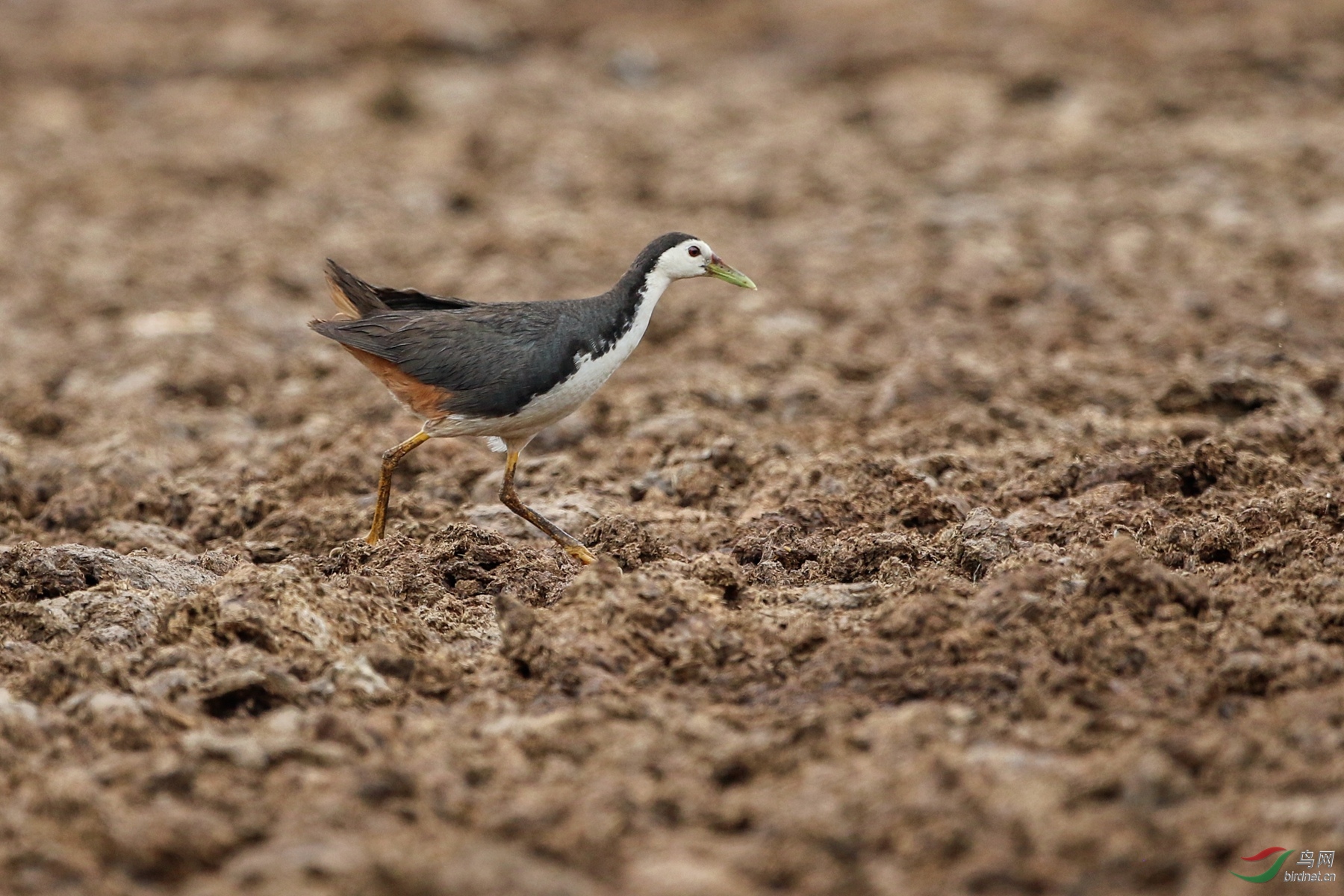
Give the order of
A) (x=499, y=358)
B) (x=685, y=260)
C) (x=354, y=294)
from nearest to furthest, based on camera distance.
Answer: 1. (x=499, y=358)
2. (x=354, y=294)
3. (x=685, y=260)

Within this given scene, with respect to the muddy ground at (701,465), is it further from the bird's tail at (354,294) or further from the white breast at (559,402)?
the bird's tail at (354,294)

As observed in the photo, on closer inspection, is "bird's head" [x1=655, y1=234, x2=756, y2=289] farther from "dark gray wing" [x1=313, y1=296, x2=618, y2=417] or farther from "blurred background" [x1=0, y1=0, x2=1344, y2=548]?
"blurred background" [x1=0, y1=0, x2=1344, y2=548]

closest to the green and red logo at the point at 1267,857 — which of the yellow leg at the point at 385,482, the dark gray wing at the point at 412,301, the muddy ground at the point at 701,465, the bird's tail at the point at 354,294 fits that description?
the muddy ground at the point at 701,465

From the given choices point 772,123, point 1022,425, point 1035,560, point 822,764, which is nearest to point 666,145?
point 772,123

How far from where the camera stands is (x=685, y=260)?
7.80m

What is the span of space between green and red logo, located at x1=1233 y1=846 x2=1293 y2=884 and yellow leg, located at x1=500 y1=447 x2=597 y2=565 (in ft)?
11.1

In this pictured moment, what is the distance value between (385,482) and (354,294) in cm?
101

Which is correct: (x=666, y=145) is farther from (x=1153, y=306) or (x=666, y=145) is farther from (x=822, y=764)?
(x=822, y=764)

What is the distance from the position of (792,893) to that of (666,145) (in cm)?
1245

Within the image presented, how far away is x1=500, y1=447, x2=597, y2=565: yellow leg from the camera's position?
6938mm

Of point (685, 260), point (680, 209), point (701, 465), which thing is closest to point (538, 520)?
point (701, 465)

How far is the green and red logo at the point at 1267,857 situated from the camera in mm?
4016

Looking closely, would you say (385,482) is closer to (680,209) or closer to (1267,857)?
(1267,857)

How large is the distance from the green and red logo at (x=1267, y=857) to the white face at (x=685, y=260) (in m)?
4.32
